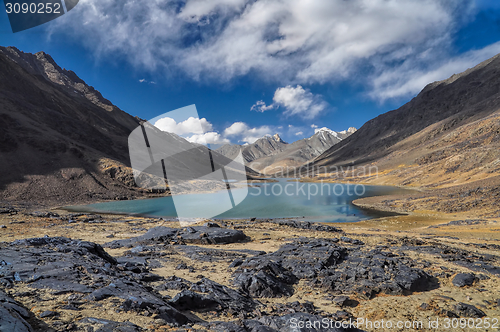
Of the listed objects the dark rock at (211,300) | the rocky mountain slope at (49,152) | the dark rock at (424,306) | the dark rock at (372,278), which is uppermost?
the rocky mountain slope at (49,152)

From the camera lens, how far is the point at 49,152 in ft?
218

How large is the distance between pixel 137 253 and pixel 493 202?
1911 inches

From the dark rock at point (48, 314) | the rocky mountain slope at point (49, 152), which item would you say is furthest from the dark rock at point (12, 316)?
the rocky mountain slope at point (49, 152)

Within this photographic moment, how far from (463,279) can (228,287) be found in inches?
492

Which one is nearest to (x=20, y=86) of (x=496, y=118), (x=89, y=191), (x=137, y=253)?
(x=89, y=191)

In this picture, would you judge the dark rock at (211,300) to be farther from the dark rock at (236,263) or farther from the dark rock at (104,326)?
the dark rock at (236,263)

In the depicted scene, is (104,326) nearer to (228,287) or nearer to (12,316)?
(12,316)

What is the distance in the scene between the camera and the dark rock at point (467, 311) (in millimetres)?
9431

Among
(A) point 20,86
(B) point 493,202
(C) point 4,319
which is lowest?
(B) point 493,202

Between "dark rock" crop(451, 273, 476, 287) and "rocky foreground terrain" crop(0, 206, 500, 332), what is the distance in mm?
45

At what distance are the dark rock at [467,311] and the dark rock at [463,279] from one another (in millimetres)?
2851

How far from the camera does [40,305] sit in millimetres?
6500

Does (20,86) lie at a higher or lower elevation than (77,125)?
higher

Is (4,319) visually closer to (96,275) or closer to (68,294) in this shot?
(68,294)
